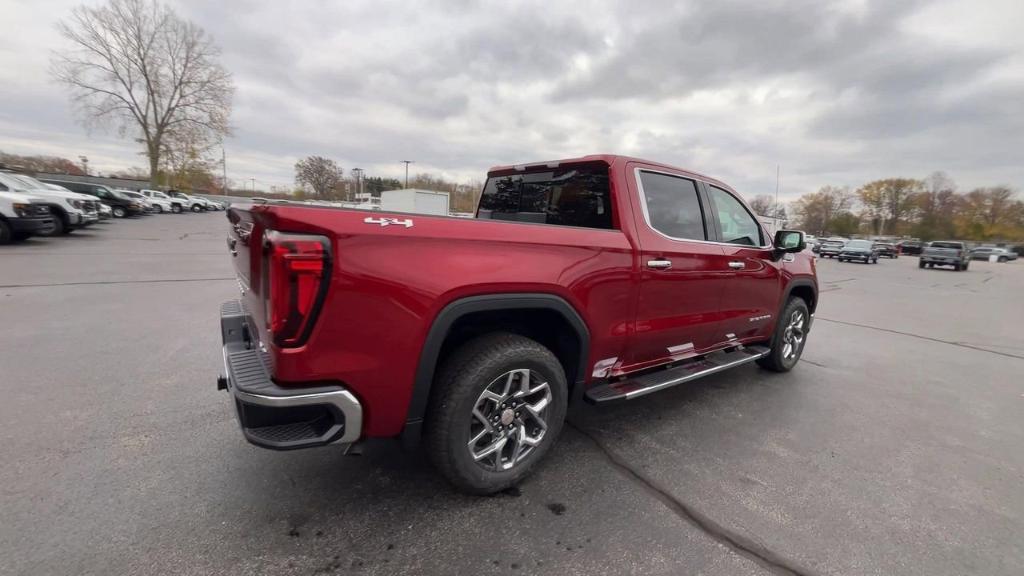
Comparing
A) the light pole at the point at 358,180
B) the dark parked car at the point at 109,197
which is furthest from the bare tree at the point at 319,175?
the dark parked car at the point at 109,197

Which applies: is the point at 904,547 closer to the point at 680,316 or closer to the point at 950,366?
the point at 680,316

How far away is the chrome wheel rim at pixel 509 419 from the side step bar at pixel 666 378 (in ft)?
1.30

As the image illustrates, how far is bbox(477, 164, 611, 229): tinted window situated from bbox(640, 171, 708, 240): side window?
0.33 m

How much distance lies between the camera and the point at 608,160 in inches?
120

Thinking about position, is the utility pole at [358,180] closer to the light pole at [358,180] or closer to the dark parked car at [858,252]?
the light pole at [358,180]

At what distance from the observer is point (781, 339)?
4703 mm

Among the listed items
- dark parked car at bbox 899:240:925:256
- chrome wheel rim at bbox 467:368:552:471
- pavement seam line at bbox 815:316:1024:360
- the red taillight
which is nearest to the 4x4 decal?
the red taillight

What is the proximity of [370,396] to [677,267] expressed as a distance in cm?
221

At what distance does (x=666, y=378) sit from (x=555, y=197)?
5.04ft

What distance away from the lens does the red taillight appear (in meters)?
1.80

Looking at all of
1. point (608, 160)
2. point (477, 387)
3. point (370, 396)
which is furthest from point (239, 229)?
point (608, 160)

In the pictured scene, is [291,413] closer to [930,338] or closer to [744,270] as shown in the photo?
[744,270]

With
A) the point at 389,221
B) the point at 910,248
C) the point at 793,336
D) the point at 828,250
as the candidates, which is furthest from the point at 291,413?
the point at 910,248

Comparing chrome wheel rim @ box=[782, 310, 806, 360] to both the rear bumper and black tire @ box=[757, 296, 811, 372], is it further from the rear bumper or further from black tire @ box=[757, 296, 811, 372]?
the rear bumper
